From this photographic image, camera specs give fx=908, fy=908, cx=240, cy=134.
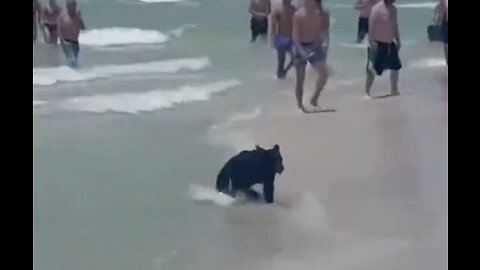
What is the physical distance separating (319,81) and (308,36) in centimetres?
9

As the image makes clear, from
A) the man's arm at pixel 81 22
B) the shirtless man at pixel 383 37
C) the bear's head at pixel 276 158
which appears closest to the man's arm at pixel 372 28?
the shirtless man at pixel 383 37

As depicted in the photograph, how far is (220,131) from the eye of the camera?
59.5 inches

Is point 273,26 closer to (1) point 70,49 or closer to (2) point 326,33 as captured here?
(2) point 326,33

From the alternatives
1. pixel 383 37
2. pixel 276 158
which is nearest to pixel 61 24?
pixel 276 158

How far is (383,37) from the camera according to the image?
1.57 metres

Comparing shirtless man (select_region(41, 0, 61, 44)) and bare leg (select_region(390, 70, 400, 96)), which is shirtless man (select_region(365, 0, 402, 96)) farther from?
shirtless man (select_region(41, 0, 61, 44))

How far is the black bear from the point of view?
4.59 ft

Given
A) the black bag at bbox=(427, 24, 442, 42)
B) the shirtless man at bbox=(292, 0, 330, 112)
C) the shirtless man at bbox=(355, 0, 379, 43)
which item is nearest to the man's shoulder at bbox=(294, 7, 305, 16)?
the shirtless man at bbox=(292, 0, 330, 112)

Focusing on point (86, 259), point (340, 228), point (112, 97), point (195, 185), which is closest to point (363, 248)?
point (340, 228)

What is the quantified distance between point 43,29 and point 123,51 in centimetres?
17

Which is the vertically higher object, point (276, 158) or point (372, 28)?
point (372, 28)

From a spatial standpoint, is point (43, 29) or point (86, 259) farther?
point (43, 29)

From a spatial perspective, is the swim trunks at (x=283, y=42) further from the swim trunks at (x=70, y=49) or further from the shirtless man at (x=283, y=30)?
the swim trunks at (x=70, y=49)
